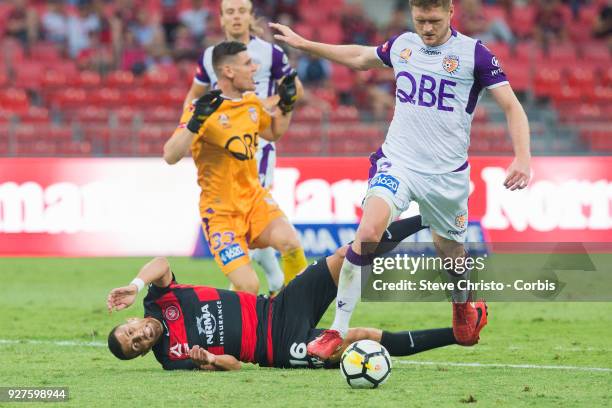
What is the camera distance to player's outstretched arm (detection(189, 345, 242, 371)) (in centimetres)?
756

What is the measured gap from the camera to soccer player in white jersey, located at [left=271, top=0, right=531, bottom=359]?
7.59 m

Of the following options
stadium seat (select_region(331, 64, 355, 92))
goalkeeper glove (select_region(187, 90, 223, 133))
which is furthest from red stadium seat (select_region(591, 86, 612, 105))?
goalkeeper glove (select_region(187, 90, 223, 133))

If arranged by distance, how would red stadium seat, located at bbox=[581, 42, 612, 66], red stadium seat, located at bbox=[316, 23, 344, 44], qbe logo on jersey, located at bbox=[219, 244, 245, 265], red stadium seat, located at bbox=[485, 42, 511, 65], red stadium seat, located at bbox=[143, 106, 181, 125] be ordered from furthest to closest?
red stadium seat, located at bbox=[581, 42, 612, 66] → red stadium seat, located at bbox=[485, 42, 511, 65] → red stadium seat, located at bbox=[316, 23, 344, 44] → red stadium seat, located at bbox=[143, 106, 181, 125] → qbe logo on jersey, located at bbox=[219, 244, 245, 265]

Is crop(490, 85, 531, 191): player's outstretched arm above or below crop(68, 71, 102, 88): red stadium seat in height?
below

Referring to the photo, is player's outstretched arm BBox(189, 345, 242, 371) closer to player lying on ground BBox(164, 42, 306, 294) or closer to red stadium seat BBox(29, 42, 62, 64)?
player lying on ground BBox(164, 42, 306, 294)

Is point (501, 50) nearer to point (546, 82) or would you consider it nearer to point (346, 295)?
point (546, 82)

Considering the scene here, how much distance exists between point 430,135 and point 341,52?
91cm

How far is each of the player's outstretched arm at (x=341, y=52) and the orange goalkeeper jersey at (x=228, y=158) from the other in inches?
58.8

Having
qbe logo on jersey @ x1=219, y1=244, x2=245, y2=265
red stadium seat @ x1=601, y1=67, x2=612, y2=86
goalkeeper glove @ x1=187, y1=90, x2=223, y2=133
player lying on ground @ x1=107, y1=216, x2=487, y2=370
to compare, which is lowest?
player lying on ground @ x1=107, y1=216, x2=487, y2=370

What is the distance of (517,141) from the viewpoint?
295 inches

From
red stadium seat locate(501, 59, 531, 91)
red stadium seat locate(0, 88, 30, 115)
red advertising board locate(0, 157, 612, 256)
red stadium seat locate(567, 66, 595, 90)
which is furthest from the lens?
red stadium seat locate(567, 66, 595, 90)

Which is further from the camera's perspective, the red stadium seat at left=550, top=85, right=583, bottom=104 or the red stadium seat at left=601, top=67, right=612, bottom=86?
the red stadium seat at left=601, top=67, right=612, bottom=86

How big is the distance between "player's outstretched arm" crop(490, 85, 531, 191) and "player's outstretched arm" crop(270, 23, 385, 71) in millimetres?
929

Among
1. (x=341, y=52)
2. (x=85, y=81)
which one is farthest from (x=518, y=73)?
(x=341, y=52)
